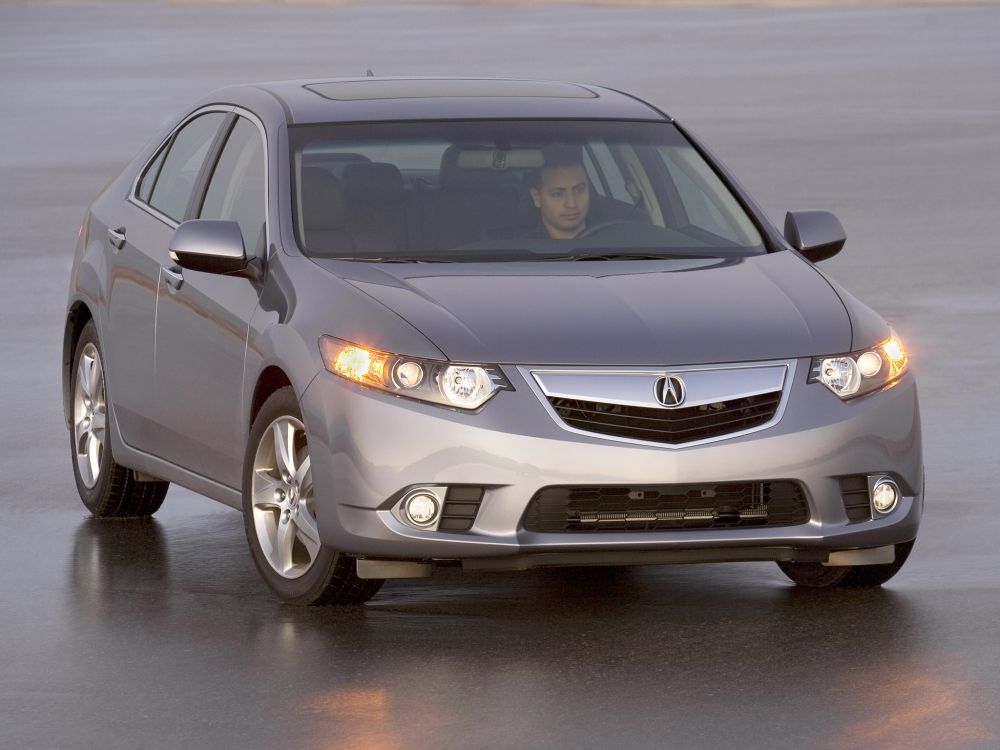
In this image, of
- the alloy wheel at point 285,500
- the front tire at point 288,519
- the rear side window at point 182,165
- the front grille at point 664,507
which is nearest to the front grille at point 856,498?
the front grille at point 664,507

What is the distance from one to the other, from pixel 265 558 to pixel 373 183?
1.43 metres

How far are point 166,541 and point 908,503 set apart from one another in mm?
2916

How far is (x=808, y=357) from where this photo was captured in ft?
25.8

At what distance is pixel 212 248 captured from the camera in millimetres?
8500

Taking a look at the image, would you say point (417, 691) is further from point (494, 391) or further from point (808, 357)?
point (808, 357)

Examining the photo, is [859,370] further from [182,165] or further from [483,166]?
[182,165]

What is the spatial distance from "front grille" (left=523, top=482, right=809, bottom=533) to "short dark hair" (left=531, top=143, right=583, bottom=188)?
183cm

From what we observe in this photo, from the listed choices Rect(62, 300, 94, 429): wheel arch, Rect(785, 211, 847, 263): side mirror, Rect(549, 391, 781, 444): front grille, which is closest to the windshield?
Rect(785, 211, 847, 263): side mirror

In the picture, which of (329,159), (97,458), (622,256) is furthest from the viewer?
(97,458)

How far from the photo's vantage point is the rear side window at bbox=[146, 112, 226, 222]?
32.0ft

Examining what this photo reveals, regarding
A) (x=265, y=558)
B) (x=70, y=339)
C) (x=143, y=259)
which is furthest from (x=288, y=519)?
A: (x=70, y=339)

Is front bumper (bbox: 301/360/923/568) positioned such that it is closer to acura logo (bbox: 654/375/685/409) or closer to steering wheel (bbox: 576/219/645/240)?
acura logo (bbox: 654/375/685/409)

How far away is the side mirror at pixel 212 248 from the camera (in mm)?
8477

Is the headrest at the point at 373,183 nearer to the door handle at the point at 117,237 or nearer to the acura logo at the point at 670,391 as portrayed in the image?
the door handle at the point at 117,237
